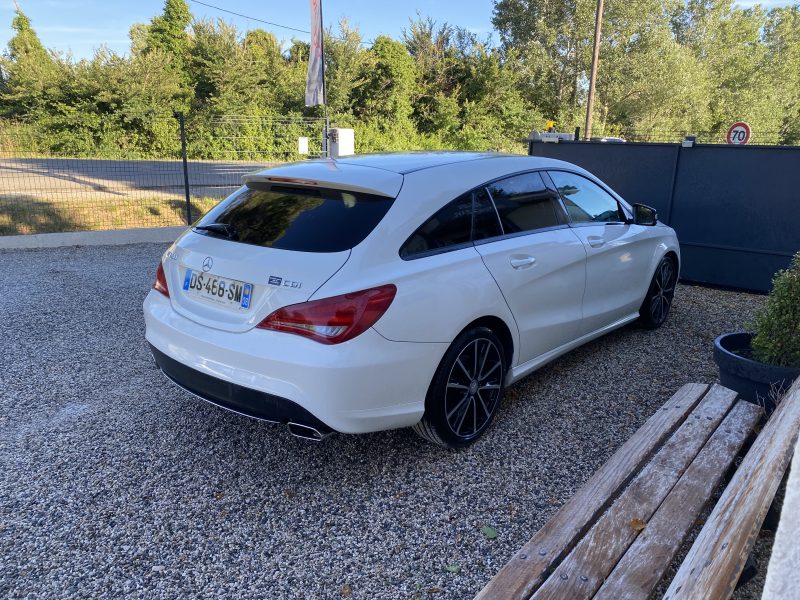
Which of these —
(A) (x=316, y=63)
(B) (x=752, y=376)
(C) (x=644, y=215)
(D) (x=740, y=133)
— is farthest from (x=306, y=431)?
(D) (x=740, y=133)

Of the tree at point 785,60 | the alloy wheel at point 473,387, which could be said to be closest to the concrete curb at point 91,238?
the alloy wheel at point 473,387

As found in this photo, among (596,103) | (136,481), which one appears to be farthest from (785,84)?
(136,481)

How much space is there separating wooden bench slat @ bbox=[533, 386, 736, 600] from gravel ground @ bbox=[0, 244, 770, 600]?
51 cm

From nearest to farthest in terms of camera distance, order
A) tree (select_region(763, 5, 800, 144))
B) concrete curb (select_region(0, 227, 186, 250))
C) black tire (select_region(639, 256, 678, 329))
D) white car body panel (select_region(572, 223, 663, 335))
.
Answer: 1. white car body panel (select_region(572, 223, 663, 335))
2. black tire (select_region(639, 256, 678, 329))
3. concrete curb (select_region(0, 227, 186, 250))
4. tree (select_region(763, 5, 800, 144))

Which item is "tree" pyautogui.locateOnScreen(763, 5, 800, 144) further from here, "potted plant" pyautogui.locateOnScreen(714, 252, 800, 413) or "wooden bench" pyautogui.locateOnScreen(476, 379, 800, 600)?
"wooden bench" pyautogui.locateOnScreen(476, 379, 800, 600)

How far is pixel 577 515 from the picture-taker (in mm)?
2273

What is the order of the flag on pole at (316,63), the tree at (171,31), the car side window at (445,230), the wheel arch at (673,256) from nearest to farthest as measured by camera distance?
1. the car side window at (445,230)
2. the wheel arch at (673,256)
3. the flag on pole at (316,63)
4. the tree at (171,31)

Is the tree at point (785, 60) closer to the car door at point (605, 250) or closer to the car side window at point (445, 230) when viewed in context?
the car door at point (605, 250)

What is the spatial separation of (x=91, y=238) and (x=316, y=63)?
6204 millimetres

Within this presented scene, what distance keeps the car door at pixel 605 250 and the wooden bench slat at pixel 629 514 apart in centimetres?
139

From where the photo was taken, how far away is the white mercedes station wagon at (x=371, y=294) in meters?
2.74

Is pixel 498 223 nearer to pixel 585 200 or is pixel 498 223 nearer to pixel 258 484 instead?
pixel 585 200

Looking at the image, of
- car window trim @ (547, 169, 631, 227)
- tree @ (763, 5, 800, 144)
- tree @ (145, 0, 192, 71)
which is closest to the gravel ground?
car window trim @ (547, 169, 631, 227)

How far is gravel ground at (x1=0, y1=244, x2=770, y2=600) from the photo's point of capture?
2.46 m
